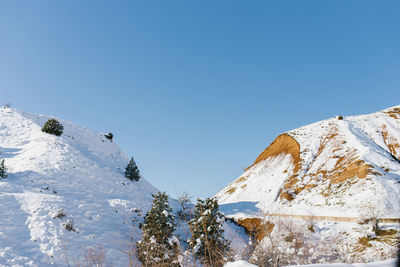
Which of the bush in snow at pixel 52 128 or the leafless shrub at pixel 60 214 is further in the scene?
the bush in snow at pixel 52 128

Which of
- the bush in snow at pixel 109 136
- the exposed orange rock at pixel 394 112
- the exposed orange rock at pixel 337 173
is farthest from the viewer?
the exposed orange rock at pixel 394 112

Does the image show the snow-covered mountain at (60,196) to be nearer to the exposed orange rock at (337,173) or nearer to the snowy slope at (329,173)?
the snowy slope at (329,173)

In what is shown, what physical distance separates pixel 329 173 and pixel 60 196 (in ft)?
126

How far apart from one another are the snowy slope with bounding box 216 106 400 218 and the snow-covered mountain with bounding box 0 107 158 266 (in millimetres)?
13605

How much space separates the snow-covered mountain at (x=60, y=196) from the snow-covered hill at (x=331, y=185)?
12418 mm

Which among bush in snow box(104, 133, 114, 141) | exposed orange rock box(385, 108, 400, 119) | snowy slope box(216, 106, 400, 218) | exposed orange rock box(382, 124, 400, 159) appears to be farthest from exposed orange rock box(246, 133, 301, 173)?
bush in snow box(104, 133, 114, 141)

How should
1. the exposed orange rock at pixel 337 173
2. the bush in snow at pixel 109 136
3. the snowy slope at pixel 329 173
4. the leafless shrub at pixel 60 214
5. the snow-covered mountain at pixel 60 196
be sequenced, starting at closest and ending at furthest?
the snow-covered mountain at pixel 60 196 < the leafless shrub at pixel 60 214 < the snowy slope at pixel 329 173 < the exposed orange rock at pixel 337 173 < the bush in snow at pixel 109 136

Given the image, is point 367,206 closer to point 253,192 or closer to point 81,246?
point 253,192

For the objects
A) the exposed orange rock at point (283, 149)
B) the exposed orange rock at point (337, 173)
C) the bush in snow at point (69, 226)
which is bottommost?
the bush in snow at point (69, 226)

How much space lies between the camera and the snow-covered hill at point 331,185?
77.7 feet

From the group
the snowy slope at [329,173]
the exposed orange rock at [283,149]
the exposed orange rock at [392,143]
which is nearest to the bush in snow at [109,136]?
the snowy slope at [329,173]

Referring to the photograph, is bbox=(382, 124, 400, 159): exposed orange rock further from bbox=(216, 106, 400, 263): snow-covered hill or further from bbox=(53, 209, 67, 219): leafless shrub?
bbox=(53, 209, 67, 219): leafless shrub

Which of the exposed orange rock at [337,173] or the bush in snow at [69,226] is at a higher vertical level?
the exposed orange rock at [337,173]

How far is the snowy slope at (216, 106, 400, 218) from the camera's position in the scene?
28.8 m
